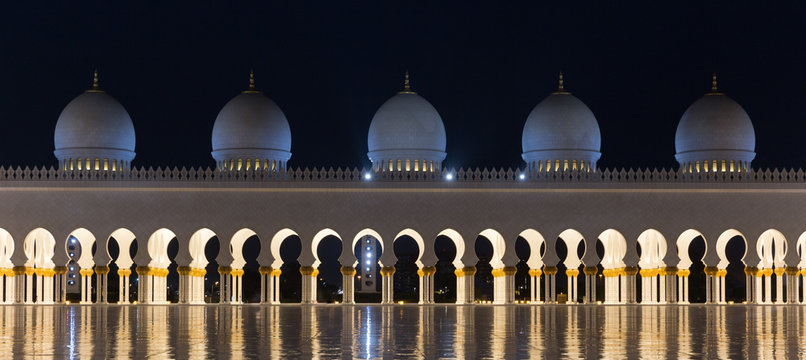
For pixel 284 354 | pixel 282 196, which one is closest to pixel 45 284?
pixel 282 196

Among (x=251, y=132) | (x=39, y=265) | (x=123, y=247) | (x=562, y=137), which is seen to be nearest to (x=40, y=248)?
(x=39, y=265)

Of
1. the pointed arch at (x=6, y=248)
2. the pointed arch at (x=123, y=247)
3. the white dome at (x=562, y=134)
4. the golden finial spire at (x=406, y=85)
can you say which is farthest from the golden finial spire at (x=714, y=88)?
the pointed arch at (x=6, y=248)

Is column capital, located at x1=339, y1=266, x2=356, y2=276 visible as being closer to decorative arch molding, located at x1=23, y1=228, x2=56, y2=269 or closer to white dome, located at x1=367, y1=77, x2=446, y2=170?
white dome, located at x1=367, y1=77, x2=446, y2=170

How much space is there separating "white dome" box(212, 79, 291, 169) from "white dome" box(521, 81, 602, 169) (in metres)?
6.09

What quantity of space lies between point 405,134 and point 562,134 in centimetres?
382

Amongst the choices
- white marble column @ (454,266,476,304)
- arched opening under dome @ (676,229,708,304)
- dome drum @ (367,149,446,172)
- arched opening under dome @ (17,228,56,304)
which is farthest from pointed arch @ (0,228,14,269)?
arched opening under dome @ (676,229,708,304)

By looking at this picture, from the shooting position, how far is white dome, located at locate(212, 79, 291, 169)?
26.4 m

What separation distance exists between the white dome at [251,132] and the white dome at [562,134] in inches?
240

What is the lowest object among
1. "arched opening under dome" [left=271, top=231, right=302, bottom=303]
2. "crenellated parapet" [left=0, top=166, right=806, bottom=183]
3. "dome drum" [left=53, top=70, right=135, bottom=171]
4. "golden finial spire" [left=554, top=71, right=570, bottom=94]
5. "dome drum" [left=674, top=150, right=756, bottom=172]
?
"arched opening under dome" [left=271, top=231, right=302, bottom=303]

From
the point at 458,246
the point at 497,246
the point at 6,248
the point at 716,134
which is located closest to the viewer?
the point at 458,246

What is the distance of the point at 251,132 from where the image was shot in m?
26.4

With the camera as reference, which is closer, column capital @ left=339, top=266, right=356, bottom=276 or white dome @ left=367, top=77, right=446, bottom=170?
column capital @ left=339, top=266, right=356, bottom=276

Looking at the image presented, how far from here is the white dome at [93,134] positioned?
86.8ft

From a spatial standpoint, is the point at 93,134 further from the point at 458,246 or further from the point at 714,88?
the point at 714,88
